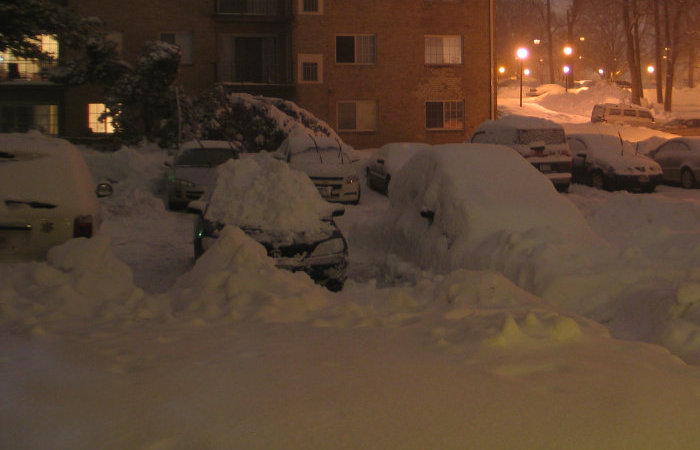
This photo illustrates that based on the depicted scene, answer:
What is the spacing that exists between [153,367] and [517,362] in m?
1.98

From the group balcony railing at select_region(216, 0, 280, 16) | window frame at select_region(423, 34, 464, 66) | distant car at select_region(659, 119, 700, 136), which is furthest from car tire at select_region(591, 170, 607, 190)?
distant car at select_region(659, 119, 700, 136)

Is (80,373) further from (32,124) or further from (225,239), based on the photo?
(32,124)

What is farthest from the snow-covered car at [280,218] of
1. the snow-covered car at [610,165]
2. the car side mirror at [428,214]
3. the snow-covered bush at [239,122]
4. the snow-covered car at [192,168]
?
the snow-covered bush at [239,122]

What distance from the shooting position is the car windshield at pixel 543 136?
1855 centimetres

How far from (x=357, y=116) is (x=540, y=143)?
51.5 feet

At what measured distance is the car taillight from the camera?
6.91 m

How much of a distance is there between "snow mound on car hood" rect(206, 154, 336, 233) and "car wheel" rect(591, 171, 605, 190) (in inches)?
522

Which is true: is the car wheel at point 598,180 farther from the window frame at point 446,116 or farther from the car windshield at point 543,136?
the window frame at point 446,116

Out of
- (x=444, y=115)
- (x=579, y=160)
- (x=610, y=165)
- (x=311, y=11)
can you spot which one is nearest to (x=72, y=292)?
(x=610, y=165)

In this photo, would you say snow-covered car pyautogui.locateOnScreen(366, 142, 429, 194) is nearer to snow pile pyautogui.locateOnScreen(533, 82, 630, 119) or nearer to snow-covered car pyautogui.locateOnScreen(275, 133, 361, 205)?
snow-covered car pyautogui.locateOnScreen(275, 133, 361, 205)

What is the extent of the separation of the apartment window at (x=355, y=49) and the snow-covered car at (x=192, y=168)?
15.2 m

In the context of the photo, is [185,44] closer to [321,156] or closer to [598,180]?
[321,156]

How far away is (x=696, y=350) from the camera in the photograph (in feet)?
17.5

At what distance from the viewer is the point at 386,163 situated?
19828 millimetres
